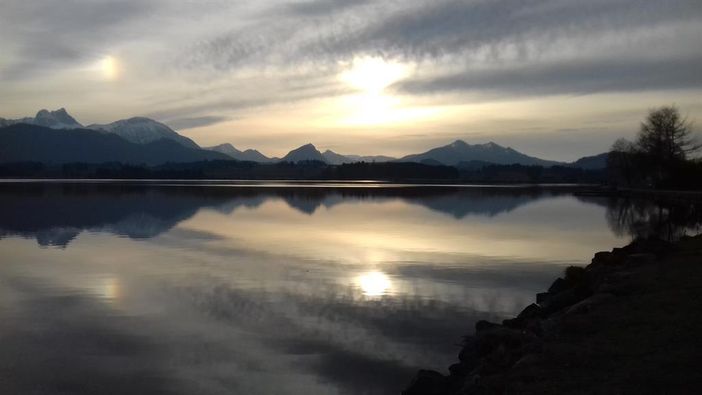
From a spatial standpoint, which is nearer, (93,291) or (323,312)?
(323,312)

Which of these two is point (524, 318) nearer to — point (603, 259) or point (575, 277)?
point (575, 277)

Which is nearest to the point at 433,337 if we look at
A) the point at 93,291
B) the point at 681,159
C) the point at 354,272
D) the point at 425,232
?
the point at 354,272

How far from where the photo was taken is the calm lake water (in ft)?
34.1

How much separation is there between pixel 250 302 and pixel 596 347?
8.84 m

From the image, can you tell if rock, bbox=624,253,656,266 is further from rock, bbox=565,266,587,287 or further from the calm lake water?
the calm lake water

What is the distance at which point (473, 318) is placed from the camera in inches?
553

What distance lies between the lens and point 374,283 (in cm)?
1820

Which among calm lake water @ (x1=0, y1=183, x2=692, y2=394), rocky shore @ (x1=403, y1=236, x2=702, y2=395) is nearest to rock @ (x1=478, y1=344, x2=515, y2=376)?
rocky shore @ (x1=403, y1=236, x2=702, y2=395)

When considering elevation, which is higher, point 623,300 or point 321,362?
point 623,300

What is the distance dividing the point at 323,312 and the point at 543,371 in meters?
7.17

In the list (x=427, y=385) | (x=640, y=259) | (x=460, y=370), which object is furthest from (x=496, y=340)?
(x=640, y=259)

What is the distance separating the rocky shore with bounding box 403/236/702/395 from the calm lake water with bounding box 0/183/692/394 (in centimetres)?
126

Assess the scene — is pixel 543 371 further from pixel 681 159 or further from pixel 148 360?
pixel 681 159

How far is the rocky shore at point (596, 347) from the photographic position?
292 inches
